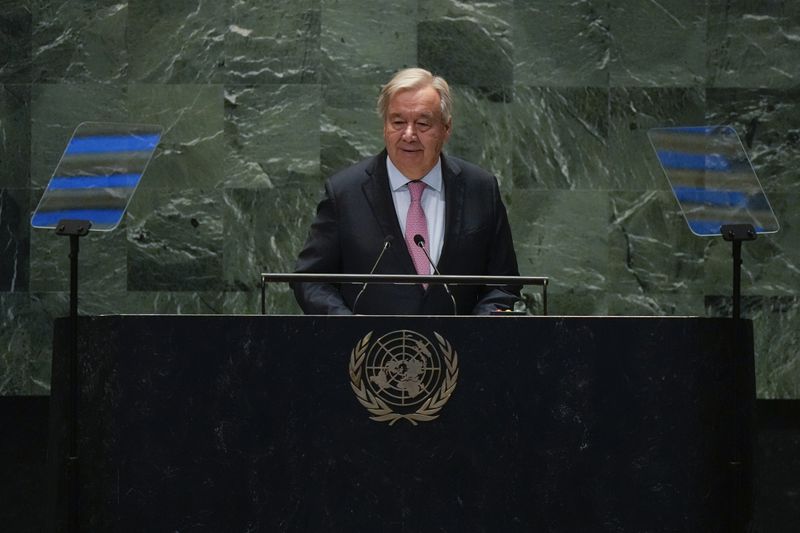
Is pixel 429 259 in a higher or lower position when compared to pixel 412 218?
lower

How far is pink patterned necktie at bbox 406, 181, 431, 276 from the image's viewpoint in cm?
392

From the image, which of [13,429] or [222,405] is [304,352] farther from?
[13,429]

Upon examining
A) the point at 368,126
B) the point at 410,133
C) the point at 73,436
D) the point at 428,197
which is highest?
the point at 368,126

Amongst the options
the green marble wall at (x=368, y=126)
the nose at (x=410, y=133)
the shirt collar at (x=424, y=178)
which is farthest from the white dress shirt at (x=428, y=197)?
the green marble wall at (x=368, y=126)

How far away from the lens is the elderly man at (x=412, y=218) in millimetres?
3900

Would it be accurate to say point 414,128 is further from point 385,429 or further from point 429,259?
point 385,429

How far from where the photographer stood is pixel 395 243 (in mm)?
3912

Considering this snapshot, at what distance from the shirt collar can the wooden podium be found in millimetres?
1171

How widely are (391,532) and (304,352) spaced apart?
0.50m

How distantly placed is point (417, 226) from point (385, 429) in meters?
1.20

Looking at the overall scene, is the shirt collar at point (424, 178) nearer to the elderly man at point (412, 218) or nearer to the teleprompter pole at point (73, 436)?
the elderly man at point (412, 218)

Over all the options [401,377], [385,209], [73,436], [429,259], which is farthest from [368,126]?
[73,436]

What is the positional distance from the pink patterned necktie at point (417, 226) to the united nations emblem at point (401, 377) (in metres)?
0.94

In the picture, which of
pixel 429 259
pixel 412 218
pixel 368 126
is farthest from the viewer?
pixel 368 126
